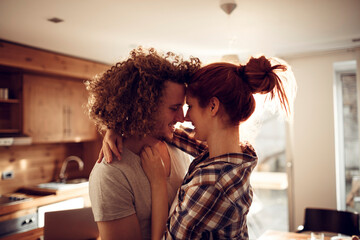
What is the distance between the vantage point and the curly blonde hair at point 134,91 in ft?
3.82

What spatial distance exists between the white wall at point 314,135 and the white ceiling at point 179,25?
1.12 ft

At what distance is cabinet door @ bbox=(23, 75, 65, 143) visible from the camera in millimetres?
3984

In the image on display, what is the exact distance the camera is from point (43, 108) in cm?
417

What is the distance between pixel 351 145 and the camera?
4.68 meters

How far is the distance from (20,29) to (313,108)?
3774 mm

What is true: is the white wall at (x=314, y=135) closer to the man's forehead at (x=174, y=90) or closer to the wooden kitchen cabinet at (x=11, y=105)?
the wooden kitchen cabinet at (x=11, y=105)

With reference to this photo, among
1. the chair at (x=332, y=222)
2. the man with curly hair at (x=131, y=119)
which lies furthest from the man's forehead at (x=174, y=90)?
the chair at (x=332, y=222)

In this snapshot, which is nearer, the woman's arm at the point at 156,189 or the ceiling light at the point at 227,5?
the woman's arm at the point at 156,189

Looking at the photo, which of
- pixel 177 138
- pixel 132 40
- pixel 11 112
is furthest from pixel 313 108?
pixel 11 112

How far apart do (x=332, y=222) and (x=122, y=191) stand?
267 cm

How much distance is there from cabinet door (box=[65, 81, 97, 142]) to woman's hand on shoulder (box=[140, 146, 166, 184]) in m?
3.47

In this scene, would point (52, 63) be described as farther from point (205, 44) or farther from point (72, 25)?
point (205, 44)

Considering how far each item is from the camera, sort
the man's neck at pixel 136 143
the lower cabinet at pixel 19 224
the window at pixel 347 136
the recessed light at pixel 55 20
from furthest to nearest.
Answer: the window at pixel 347 136 → the lower cabinet at pixel 19 224 → the recessed light at pixel 55 20 → the man's neck at pixel 136 143

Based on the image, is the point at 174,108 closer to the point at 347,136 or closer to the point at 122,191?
the point at 122,191
